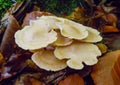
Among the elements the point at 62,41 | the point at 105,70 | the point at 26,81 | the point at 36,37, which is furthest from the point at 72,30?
the point at 26,81

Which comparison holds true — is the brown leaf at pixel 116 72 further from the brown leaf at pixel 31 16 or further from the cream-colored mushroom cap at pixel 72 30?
the brown leaf at pixel 31 16

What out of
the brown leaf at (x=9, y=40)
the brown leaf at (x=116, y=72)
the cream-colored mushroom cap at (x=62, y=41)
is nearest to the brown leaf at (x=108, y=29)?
the brown leaf at (x=116, y=72)

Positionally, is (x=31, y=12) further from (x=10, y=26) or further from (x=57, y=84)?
(x=57, y=84)

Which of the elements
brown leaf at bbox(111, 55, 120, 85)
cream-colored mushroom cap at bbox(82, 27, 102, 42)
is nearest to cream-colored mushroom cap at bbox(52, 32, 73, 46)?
cream-colored mushroom cap at bbox(82, 27, 102, 42)

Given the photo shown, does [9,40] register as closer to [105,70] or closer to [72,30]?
[72,30]

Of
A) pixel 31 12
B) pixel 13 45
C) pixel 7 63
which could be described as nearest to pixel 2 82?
pixel 7 63

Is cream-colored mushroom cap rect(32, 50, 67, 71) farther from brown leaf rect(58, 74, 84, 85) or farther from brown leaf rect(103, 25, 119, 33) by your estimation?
brown leaf rect(103, 25, 119, 33)

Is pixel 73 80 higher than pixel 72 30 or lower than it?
lower
